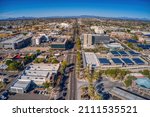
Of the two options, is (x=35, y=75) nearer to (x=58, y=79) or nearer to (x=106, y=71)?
(x=58, y=79)

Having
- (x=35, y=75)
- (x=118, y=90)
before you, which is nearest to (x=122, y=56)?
(x=118, y=90)

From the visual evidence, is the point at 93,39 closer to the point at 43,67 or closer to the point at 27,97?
the point at 43,67

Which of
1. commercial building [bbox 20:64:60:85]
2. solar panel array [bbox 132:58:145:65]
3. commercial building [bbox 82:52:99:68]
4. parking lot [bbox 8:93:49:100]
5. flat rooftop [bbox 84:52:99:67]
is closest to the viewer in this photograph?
parking lot [bbox 8:93:49:100]

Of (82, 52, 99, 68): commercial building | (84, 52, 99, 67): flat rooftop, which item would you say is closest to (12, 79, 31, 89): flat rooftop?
(82, 52, 99, 68): commercial building

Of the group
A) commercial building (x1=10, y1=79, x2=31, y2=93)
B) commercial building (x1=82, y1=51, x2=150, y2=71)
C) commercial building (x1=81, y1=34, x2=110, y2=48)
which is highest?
commercial building (x1=81, y1=34, x2=110, y2=48)

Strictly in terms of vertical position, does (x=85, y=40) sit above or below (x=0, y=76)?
above

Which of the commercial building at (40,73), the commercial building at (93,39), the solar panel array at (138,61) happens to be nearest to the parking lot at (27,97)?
the commercial building at (40,73)

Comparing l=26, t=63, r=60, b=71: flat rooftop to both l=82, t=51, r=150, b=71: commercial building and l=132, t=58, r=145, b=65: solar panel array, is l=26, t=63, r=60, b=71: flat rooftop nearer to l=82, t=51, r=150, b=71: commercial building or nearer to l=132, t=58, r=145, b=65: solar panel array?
l=82, t=51, r=150, b=71: commercial building

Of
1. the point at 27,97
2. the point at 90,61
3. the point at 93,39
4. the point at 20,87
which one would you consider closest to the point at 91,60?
the point at 90,61
